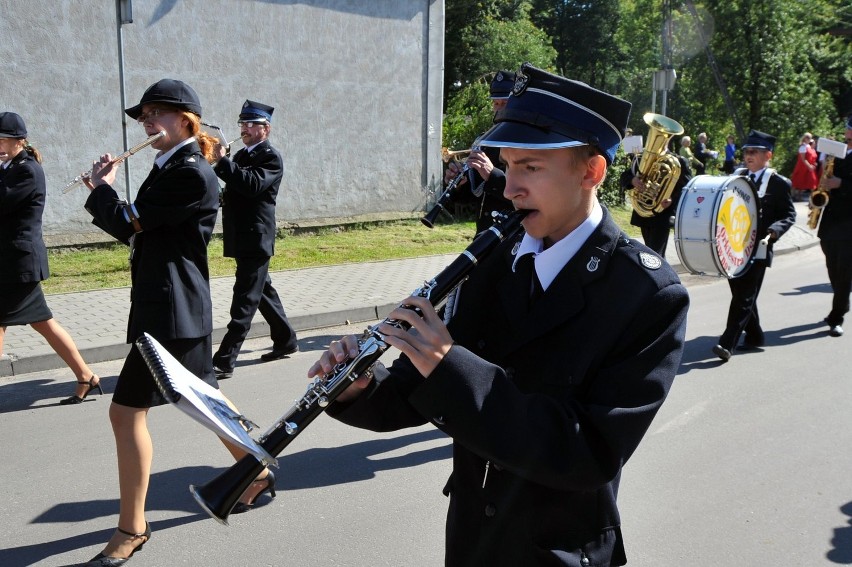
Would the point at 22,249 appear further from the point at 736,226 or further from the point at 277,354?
the point at 736,226

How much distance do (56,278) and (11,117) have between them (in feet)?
15.4

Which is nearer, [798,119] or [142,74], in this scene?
[142,74]

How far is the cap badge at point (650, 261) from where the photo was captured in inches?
71.1

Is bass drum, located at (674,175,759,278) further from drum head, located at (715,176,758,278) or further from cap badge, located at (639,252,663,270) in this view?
cap badge, located at (639,252,663,270)

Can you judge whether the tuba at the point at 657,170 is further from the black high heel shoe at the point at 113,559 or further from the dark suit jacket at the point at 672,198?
the black high heel shoe at the point at 113,559

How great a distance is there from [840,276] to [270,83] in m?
9.16

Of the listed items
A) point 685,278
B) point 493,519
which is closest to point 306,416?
point 493,519

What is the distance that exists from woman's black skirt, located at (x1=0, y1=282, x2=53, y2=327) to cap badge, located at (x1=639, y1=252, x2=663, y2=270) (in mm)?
5073

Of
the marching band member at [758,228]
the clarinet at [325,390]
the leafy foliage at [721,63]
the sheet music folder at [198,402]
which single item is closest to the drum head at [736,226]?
the marching band member at [758,228]

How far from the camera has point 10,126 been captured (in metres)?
5.66

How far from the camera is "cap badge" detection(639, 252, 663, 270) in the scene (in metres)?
1.80

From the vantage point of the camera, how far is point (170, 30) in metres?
A: 12.1

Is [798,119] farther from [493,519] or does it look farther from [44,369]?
[493,519]

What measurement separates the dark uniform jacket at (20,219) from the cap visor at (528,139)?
4901 millimetres
